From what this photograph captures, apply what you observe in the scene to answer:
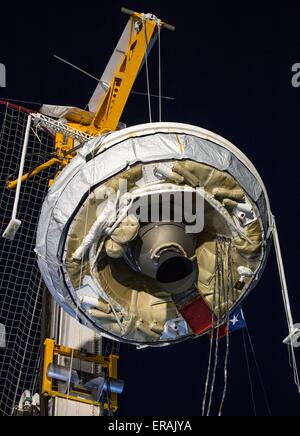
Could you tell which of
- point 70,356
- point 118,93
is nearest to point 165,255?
point 70,356

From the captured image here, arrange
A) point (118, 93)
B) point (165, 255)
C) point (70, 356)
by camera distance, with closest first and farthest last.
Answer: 1. point (165, 255)
2. point (70, 356)
3. point (118, 93)

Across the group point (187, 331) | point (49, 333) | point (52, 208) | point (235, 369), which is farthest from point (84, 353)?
point (235, 369)

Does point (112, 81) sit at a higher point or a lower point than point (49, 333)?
higher

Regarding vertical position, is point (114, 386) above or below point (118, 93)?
below

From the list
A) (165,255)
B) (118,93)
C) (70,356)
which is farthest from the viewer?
(118,93)

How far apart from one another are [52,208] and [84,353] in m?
3.00

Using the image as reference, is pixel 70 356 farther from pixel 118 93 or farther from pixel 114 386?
pixel 118 93

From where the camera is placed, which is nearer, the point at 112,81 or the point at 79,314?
the point at 79,314

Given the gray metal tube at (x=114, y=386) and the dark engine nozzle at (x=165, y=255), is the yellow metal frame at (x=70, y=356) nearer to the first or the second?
the gray metal tube at (x=114, y=386)

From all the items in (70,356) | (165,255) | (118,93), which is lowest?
(70,356)

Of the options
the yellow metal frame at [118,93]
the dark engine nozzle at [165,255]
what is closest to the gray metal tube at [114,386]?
the dark engine nozzle at [165,255]

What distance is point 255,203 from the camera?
1157cm

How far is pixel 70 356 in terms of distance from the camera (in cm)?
1357

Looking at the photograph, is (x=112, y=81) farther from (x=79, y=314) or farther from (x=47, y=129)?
(x=79, y=314)
